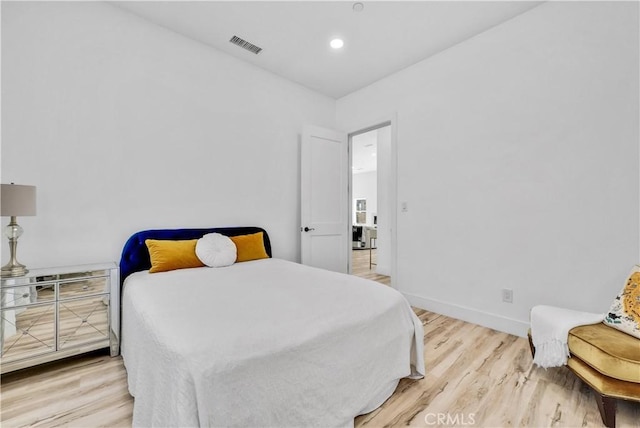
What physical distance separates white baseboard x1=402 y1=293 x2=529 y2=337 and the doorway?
68 cm

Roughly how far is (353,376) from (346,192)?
9.70 ft

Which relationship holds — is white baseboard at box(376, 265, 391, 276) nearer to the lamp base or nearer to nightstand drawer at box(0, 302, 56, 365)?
nightstand drawer at box(0, 302, 56, 365)

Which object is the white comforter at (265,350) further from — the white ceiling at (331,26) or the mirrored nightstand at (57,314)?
the white ceiling at (331,26)

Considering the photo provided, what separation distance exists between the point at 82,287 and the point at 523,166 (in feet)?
11.8

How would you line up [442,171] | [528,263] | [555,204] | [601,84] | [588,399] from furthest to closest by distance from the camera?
[442,171]
[528,263]
[555,204]
[601,84]
[588,399]

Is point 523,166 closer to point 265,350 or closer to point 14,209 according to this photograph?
point 265,350

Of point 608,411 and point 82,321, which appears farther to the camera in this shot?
point 82,321

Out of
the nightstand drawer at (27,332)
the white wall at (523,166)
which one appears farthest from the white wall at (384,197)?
the nightstand drawer at (27,332)

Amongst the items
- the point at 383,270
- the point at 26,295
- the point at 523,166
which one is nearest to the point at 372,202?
the point at 383,270

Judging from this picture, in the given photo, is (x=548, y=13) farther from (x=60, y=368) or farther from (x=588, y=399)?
(x=60, y=368)

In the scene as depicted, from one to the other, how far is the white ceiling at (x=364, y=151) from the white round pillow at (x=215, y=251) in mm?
3815

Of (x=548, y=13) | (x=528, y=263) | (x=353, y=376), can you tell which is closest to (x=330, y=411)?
(x=353, y=376)

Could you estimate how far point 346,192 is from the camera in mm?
4133

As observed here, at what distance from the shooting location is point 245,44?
2988 millimetres
